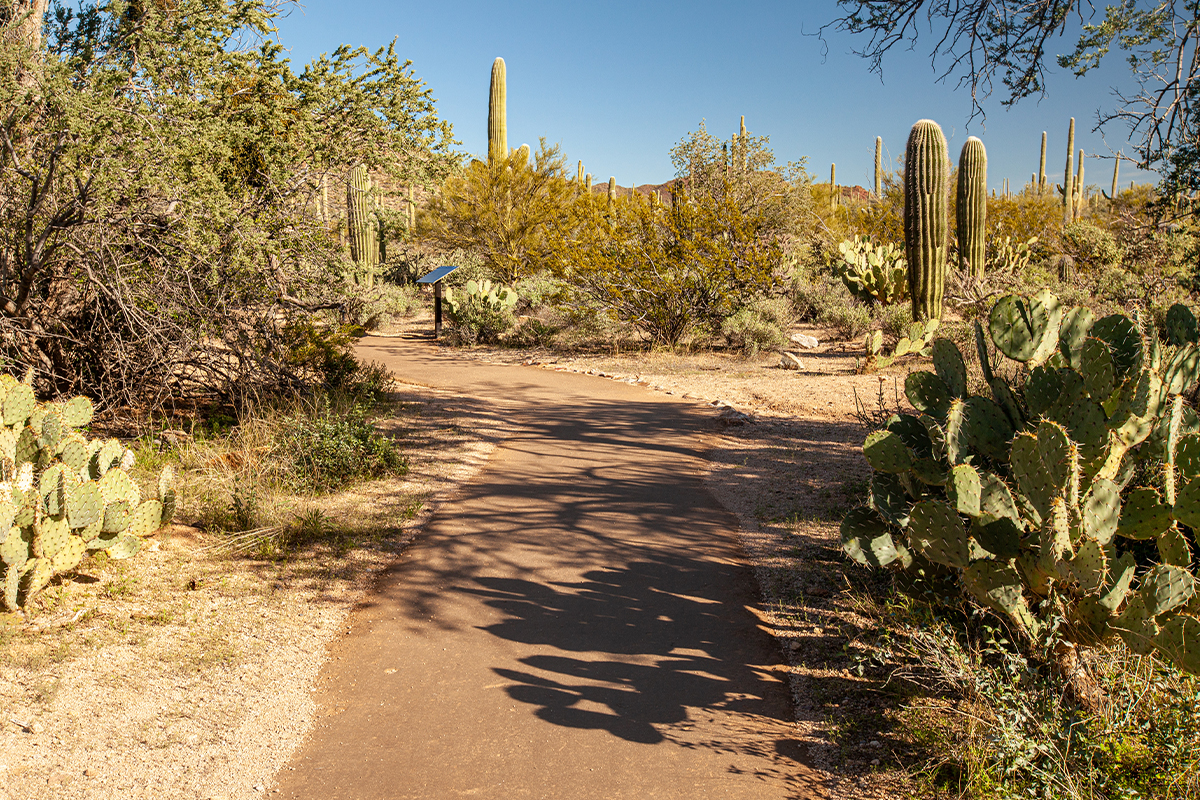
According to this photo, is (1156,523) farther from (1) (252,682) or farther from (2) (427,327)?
(2) (427,327)

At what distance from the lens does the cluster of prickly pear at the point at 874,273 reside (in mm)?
16453

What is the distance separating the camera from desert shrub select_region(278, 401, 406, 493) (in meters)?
6.85

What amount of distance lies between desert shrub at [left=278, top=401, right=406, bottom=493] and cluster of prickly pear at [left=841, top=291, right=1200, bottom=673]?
465 centimetres

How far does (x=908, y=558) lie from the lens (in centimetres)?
384

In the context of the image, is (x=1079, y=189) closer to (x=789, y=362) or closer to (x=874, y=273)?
(x=874, y=273)

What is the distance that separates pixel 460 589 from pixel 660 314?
1162cm

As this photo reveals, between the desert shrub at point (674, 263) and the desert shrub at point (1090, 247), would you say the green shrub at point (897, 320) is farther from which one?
the desert shrub at point (1090, 247)

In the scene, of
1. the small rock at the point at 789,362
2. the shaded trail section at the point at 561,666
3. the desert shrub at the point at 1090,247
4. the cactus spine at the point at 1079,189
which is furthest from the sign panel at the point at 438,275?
the cactus spine at the point at 1079,189

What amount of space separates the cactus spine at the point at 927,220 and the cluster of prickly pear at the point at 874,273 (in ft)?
3.95

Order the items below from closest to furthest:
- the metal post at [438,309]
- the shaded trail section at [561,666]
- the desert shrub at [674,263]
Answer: the shaded trail section at [561,666], the desert shrub at [674,263], the metal post at [438,309]

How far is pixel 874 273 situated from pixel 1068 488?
564 inches

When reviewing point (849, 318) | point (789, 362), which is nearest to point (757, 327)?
point (789, 362)

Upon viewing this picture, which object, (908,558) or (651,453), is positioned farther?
(651,453)

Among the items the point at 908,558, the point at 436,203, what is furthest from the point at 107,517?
the point at 436,203
